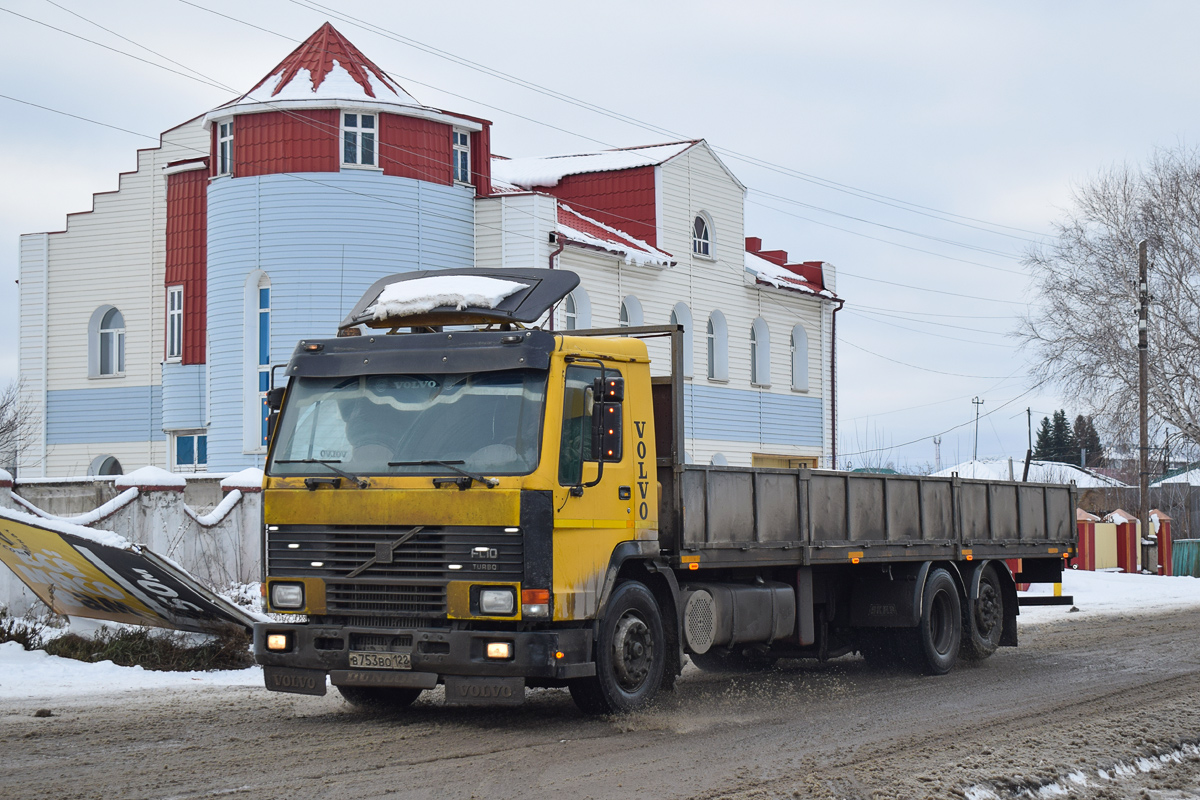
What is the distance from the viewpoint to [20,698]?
10969 mm

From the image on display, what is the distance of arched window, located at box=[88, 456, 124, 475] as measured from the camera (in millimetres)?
31828

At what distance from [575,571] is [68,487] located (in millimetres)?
10475

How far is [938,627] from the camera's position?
14242 mm

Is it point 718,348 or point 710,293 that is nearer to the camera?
point 710,293

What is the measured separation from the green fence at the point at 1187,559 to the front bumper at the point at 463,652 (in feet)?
109

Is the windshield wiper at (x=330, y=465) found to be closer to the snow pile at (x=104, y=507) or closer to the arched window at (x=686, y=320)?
the snow pile at (x=104, y=507)

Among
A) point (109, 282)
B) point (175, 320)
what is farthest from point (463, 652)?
point (109, 282)

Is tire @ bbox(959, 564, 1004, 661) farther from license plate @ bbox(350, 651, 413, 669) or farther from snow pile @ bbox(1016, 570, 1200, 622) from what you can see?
license plate @ bbox(350, 651, 413, 669)

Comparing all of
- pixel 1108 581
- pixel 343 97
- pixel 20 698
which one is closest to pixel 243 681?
pixel 20 698

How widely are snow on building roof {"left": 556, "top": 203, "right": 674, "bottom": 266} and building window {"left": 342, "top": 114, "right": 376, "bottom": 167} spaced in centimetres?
428

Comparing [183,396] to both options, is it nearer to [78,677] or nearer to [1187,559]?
[78,677]

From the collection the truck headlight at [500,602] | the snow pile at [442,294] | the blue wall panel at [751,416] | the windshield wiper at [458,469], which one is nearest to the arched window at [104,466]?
the blue wall panel at [751,416]

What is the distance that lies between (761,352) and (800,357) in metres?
2.14

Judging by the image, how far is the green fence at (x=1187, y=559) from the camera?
38.1 m
